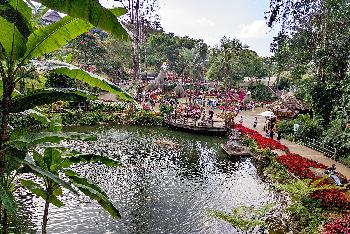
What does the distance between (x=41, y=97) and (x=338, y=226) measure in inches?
437

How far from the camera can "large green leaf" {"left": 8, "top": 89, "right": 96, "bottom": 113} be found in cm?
489

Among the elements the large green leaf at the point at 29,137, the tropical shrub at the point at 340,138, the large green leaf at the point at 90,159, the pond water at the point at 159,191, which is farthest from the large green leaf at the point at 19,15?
the tropical shrub at the point at 340,138

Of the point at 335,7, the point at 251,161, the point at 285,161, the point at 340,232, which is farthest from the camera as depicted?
the point at 335,7

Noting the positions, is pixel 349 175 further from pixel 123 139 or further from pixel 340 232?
pixel 123 139

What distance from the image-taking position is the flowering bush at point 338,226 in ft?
38.9

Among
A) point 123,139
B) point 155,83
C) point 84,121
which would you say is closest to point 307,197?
point 123,139

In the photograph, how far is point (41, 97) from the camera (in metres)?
5.02

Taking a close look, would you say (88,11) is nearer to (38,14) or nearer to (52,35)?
(52,35)

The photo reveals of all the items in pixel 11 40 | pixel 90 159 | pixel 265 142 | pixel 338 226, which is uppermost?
pixel 11 40

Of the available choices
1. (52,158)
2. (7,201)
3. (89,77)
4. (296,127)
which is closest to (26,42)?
(89,77)

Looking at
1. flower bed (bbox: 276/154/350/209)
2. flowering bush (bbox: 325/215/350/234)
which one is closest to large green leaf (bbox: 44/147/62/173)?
flowering bush (bbox: 325/215/350/234)

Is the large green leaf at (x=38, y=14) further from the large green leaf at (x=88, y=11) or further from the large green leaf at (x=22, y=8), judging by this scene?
the large green leaf at (x=88, y=11)

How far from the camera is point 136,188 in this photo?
18094 millimetres

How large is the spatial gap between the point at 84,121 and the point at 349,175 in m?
24.4
